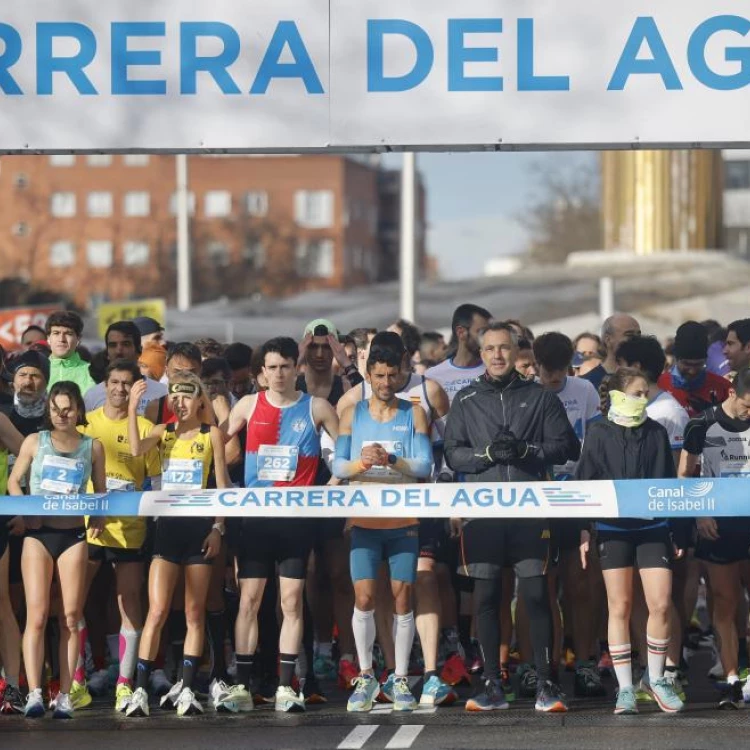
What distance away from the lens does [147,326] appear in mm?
14492

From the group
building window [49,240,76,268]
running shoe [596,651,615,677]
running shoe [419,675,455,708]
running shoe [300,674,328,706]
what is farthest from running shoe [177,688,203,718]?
building window [49,240,76,268]

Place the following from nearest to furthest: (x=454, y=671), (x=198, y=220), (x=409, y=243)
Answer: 1. (x=454, y=671)
2. (x=409, y=243)
3. (x=198, y=220)

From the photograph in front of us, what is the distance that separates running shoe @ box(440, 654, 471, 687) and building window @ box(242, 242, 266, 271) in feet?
318

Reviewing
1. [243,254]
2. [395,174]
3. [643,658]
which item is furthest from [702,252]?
[395,174]

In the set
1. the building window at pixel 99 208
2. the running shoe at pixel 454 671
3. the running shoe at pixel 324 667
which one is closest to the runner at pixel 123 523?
the running shoe at pixel 324 667

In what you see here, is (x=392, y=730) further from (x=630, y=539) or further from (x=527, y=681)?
(x=630, y=539)

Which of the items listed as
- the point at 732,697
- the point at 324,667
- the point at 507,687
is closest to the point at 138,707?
the point at 324,667

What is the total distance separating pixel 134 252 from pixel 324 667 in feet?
355

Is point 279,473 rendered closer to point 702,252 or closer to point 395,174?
point 702,252

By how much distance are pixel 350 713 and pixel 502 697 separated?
891 millimetres

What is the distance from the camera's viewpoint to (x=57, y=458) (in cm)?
1162

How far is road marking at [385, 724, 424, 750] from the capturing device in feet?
33.7

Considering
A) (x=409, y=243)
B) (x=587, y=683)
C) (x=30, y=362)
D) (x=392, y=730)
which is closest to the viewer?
(x=392, y=730)

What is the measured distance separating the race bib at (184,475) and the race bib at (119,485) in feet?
1.10
